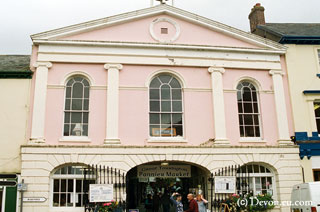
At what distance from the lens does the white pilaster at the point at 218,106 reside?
14875 mm

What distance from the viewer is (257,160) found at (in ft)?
48.6

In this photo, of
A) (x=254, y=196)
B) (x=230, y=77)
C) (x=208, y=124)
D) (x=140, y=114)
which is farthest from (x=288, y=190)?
(x=140, y=114)

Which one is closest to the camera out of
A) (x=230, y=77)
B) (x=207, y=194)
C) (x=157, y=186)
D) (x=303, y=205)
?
(x=303, y=205)

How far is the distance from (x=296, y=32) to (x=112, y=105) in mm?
9963

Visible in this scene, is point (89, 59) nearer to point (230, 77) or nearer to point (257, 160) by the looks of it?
point (230, 77)

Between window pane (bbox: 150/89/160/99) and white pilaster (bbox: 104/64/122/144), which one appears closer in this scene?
white pilaster (bbox: 104/64/122/144)

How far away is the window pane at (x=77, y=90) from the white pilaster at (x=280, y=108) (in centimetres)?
873

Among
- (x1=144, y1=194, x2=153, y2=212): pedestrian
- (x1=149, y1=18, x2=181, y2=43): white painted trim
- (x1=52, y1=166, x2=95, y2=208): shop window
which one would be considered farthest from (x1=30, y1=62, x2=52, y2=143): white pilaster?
(x1=144, y1=194, x2=153, y2=212): pedestrian

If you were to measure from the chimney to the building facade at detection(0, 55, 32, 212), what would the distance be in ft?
42.8

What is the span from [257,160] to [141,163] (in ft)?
16.3

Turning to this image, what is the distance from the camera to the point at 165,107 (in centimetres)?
1527

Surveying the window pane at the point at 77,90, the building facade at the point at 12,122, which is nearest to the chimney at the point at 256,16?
the window pane at the point at 77,90

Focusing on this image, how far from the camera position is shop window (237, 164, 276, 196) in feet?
49.1

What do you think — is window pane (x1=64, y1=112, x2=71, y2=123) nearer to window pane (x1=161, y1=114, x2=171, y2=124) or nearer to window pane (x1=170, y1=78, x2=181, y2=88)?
window pane (x1=161, y1=114, x2=171, y2=124)
